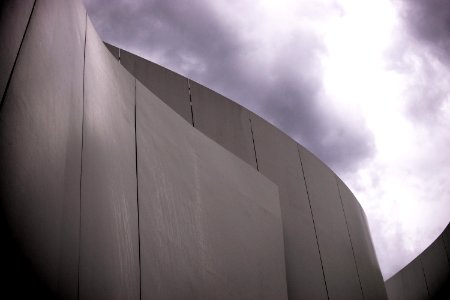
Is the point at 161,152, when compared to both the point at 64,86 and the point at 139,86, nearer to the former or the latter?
the point at 139,86

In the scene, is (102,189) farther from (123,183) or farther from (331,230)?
(331,230)

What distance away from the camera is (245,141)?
31.1ft

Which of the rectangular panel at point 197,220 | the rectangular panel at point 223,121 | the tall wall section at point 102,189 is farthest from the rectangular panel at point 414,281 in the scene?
the tall wall section at point 102,189

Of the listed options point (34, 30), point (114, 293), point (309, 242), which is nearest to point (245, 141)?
point (309, 242)

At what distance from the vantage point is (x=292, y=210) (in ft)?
32.4

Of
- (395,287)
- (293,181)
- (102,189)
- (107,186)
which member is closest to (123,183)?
(107,186)

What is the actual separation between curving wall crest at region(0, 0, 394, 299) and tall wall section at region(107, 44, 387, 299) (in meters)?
0.04

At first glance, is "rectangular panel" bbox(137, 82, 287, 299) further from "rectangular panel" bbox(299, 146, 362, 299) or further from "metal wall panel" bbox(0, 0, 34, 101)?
"rectangular panel" bbox(299, 146, 362, 299)

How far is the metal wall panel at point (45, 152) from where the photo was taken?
268cm

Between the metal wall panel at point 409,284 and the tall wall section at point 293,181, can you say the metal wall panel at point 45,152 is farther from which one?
the metal wall panel at point 409,284

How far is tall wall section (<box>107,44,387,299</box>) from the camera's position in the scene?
28.8ft

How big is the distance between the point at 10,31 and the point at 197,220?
354 cm

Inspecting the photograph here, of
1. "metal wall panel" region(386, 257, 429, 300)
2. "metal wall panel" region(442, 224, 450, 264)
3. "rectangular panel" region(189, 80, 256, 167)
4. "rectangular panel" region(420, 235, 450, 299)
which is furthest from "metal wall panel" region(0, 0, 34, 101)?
"metal wall panel" region(386, 257, 429, 300)

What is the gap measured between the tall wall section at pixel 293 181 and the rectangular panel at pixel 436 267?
28.5ft
